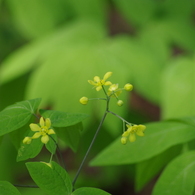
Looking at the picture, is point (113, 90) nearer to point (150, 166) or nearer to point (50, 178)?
point (50, 178)

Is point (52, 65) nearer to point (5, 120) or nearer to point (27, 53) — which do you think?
point (27, 53)

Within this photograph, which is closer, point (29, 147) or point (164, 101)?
point (29, 147)

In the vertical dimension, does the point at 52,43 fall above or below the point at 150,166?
above

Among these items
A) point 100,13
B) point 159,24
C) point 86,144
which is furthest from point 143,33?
point 86,144

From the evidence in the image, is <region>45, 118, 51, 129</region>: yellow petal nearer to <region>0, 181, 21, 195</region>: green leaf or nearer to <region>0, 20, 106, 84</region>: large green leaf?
<region>0, 181, 21, 195</region>: green leaf

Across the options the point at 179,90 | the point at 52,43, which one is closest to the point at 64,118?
the point at 179,90

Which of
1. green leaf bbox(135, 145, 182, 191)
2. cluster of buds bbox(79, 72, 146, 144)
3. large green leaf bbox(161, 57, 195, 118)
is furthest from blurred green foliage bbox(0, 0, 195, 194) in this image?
cluster of buds bbox(79, 72, 146, 144)
